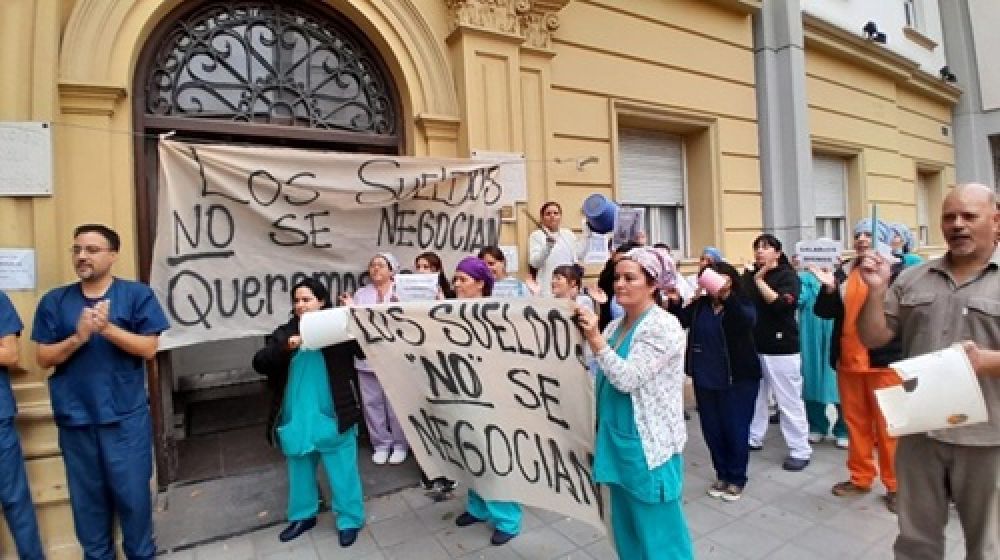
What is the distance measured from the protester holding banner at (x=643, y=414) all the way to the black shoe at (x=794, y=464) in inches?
92.9

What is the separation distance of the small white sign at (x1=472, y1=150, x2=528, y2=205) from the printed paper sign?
11.0 feet

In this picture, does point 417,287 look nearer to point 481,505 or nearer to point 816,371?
point 481,505

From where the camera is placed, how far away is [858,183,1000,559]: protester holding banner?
2.01 metres

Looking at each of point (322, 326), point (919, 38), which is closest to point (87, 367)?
point (322, 326)

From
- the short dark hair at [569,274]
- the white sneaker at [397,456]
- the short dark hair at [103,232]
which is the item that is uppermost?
the short dark hair at [103,232]

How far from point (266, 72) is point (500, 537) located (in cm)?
398

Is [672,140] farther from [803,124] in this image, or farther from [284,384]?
[284,384]

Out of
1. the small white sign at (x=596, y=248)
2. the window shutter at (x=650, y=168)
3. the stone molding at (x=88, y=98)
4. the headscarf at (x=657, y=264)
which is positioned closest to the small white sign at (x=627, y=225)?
the small white sign at (x=596, y=248)

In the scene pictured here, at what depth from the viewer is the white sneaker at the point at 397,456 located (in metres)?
4.28

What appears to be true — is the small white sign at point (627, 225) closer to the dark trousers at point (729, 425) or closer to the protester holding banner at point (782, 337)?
the protester holding banner at point (782, 337)

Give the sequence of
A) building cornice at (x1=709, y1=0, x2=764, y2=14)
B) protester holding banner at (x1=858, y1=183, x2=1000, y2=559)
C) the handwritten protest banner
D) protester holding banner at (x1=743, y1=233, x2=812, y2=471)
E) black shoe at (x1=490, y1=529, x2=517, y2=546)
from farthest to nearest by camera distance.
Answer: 1. building cornice at (x1=709, y1=0, x2=764, y2=14)
2. protester holding banner at (x1=743, y1=233, x2=812, y2=471)
3. black shoe at (x1=490, y1=529, x2=517, y2=546)
4. the handwritten protest banner
5. protester holding banner at (x1=858, y1=183, x2=1000, y2=559)

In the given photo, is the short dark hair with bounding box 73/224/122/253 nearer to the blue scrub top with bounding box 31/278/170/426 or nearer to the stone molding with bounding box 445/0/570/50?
the blue scrub top with bounding box 31/278/170/426

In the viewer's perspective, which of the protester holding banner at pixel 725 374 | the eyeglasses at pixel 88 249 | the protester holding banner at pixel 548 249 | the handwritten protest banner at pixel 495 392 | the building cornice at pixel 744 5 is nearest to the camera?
the handwritten protest banner at pixel 495 392

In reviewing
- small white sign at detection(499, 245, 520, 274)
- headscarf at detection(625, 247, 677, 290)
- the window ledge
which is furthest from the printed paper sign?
the window ledge
